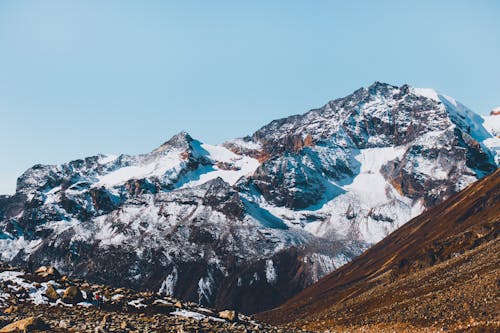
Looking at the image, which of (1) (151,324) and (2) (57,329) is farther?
(1) (151,324)

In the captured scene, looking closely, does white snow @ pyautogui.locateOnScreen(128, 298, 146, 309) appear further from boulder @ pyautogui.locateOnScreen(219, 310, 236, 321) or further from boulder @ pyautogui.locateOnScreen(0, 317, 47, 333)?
boulder @ pyautogui.locateOnScreen(0, 317, 47, 333)

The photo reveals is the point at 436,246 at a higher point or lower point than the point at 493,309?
higher

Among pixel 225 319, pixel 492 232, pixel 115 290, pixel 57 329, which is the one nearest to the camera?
pixel 57 329

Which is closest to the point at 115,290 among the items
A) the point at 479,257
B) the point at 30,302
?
the point at 30,302

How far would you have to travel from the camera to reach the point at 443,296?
8781cm

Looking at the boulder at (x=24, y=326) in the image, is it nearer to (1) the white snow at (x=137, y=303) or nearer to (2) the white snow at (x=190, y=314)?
(1) the white snow at (x=137, y=303)

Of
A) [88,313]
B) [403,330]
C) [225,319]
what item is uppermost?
[88,313]

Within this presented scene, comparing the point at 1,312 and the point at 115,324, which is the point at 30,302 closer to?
the point at 1,312

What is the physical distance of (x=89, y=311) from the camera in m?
64.1

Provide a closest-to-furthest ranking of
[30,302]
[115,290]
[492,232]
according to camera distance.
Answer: [30,302], [115,290], [492,232]

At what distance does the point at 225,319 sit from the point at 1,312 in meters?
26.7

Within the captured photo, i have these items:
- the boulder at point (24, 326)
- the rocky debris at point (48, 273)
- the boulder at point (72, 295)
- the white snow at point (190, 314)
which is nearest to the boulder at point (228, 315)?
the white snow at point (190, 314)

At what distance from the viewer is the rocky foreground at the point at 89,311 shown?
166 ft

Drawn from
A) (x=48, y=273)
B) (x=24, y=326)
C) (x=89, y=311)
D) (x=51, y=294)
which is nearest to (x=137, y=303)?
(x=89, y=311)
